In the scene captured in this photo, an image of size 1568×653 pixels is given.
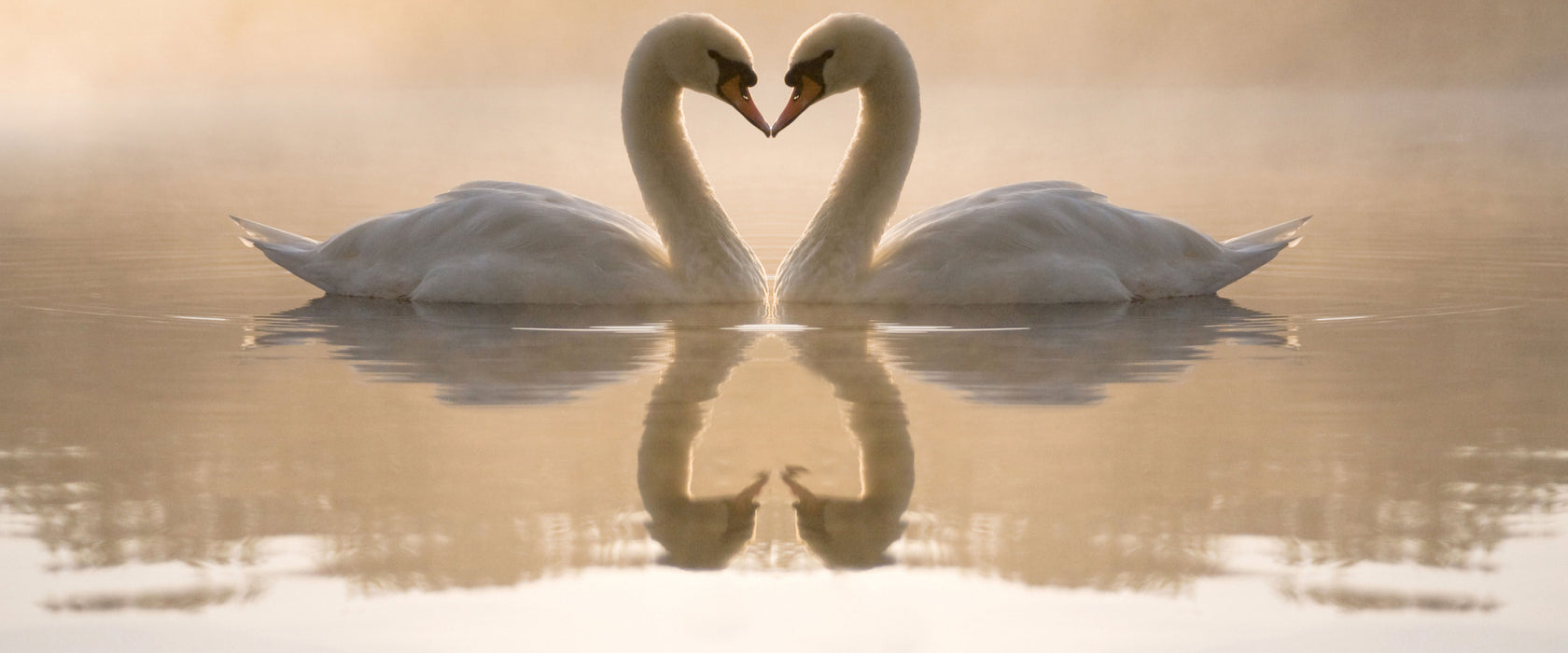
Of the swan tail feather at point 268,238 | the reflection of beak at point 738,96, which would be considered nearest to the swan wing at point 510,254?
the swan tail feather at point 268,238

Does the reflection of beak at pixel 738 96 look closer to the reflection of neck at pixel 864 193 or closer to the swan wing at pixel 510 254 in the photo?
the reflection of neck at pixel 864 193

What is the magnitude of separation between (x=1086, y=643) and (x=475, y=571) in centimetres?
117

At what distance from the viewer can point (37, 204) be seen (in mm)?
13391

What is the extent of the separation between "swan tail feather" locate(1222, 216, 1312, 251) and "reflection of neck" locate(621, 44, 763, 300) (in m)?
2.30

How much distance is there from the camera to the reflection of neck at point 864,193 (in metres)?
7.45

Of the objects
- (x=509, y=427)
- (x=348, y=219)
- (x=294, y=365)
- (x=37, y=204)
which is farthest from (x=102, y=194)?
(x=509, y=427)

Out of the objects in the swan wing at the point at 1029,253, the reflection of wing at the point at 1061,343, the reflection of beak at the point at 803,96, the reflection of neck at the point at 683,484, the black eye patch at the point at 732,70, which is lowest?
the reflection of neck at the point at 683,484

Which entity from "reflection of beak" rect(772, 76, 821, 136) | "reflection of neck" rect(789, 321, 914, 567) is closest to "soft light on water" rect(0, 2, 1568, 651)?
"reflection of neck" rect(789, 321, 914, 567)

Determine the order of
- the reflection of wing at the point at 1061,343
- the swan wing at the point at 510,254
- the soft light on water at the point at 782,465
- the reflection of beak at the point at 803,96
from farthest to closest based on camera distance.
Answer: the reflection of beak at the point at 803,96, the swan wing at the point at 510,254, the reflection of wing at the point at 1061,343, the soft light on water at the point at 782,465

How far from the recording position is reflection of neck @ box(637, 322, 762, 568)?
369 cm

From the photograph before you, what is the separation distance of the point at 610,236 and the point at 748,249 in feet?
2.25

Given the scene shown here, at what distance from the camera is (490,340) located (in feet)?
21.1

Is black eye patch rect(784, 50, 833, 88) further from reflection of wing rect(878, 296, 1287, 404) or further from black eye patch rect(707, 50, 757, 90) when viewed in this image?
reflection of wing rect(878, 296, 1287, 404)

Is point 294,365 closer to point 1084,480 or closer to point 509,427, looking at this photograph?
point 509,427
